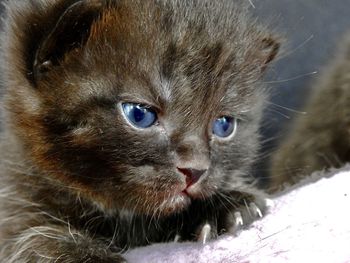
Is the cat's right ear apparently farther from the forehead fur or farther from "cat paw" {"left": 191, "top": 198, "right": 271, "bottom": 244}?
"cat paw" {"left": 191, "top": 198, "right": 271, "bottom": 244}

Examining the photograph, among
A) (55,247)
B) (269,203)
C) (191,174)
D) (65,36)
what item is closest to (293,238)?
(191,174)

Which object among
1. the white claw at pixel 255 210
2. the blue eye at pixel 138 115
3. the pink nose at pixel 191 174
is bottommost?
the pink nose at pixel 191 174

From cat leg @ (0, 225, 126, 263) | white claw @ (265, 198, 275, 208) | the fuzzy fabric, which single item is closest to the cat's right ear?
cat leg @ (0, 225, 126, 263)

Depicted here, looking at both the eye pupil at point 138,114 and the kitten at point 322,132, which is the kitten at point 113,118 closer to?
→ the eye pupil at point 138,114

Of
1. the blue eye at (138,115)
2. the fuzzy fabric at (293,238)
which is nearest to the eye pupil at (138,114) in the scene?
the blue eye at (138,115)

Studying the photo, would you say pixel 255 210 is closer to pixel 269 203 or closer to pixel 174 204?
pixel 269 203

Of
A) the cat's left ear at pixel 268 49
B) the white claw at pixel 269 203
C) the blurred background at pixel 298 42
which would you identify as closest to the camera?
the white claw at pixel 269 203
